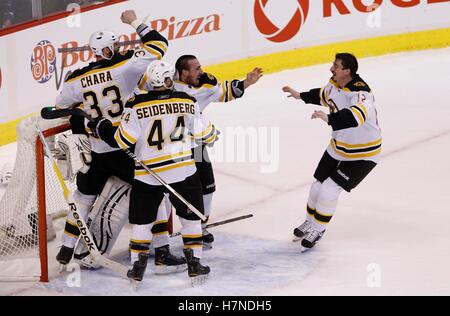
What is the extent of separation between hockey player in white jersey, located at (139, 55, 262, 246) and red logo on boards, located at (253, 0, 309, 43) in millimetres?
3511

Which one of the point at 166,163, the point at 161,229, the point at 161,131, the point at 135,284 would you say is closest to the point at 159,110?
the point at 161,131

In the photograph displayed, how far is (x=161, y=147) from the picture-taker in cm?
447

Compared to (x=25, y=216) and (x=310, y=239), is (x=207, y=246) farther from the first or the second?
(x=25, y=216)

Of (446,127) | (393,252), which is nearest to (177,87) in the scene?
(393,252)

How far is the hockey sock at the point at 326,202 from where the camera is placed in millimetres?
4992

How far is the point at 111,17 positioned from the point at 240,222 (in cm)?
276

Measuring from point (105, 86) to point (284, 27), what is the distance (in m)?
4.05

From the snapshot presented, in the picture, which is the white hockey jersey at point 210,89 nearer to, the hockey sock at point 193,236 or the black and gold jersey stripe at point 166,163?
the black and gold jersey stripe at point 166,163

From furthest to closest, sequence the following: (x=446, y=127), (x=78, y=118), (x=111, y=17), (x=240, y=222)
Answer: (x=111, y=17) < (x=446, y=127) < (x=240, y=222) < (x=78, y=118)

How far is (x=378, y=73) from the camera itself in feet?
28.0

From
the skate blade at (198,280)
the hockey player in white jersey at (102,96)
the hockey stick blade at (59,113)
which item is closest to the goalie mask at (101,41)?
the hockey player in white jersey at (102,96)

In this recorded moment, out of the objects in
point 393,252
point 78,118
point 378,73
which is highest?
point 78,118
